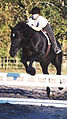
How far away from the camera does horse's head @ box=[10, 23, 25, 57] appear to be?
8.07 metres

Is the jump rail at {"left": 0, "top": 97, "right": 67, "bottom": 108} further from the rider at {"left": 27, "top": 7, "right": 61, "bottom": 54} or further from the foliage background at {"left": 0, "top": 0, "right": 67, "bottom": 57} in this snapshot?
the foliage background at {"left": 0, "top": 0, "right": 67, "bottom": 57}

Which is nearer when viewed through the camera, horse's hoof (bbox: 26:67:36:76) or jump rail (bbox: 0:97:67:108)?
jump rail (bbox: 0:97:67:108)

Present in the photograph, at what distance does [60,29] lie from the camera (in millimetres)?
27328

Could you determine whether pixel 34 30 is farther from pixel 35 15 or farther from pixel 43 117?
pixel 43 117

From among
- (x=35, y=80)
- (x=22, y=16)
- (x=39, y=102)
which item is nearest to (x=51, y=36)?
(x=35, y=80)

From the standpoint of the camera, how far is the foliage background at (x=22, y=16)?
86.3ft

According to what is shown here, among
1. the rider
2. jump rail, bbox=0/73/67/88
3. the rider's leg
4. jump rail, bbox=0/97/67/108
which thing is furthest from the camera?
the rider's leg

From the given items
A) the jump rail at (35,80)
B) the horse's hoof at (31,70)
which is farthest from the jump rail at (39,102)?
the horse's hoof at (31,70)

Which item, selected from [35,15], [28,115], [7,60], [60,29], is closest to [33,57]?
[35,15]

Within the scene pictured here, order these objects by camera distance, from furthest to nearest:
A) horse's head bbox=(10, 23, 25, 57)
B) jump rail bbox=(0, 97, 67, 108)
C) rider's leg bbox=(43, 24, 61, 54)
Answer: rider's leg bbox=(43, 24, 61, 54)
horse's head bbox=(10, 23, 25, 57)
jump rail bbox=(0, 97, 67, 108)

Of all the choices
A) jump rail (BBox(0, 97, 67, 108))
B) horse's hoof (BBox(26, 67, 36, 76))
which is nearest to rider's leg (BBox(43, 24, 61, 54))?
horse's hoof (BBox(26, 67, 36, 76))

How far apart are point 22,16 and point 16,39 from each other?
63.5ft

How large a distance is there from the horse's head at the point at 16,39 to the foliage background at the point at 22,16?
17.6m

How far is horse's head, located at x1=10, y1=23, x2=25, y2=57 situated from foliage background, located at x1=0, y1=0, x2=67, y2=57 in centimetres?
1760
